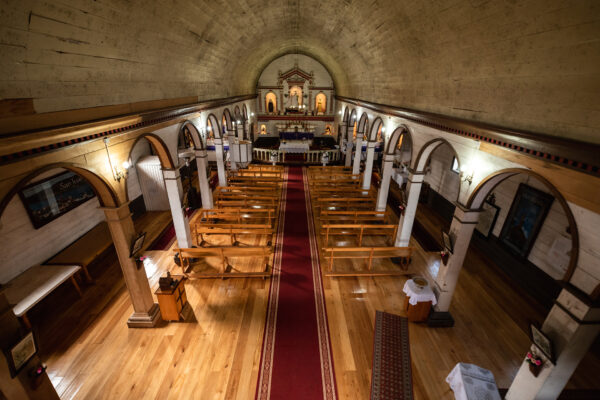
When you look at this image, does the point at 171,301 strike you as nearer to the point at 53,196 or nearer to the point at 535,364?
the point at 53,196

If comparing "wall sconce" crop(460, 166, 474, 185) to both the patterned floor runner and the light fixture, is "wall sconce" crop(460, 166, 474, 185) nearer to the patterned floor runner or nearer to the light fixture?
the light fixture

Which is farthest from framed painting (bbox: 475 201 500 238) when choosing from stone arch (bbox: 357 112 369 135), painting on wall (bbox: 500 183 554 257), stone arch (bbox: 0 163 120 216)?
stone arch (bbox: 0 163 120 216)

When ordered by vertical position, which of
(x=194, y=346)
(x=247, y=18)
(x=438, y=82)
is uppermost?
(x=247, y=18)

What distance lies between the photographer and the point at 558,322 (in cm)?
375

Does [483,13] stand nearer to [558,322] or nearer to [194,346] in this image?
[558,322]

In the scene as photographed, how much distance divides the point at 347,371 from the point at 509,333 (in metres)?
4.13

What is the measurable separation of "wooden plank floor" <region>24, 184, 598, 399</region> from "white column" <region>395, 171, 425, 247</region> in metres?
1.43

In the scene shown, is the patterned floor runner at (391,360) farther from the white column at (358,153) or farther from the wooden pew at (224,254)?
the white column at (358,153)

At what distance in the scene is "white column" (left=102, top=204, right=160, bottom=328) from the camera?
533 cm

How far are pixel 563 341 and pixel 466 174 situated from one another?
313cm

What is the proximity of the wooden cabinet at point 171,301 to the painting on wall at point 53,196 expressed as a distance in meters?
4.19

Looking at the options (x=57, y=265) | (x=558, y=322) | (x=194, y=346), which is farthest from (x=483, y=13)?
(x=57, y=265)

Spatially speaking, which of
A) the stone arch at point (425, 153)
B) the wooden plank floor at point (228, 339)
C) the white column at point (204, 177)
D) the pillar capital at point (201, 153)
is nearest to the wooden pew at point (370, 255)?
the wooden plank floor at point (228, 339)

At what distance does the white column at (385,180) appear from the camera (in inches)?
398
